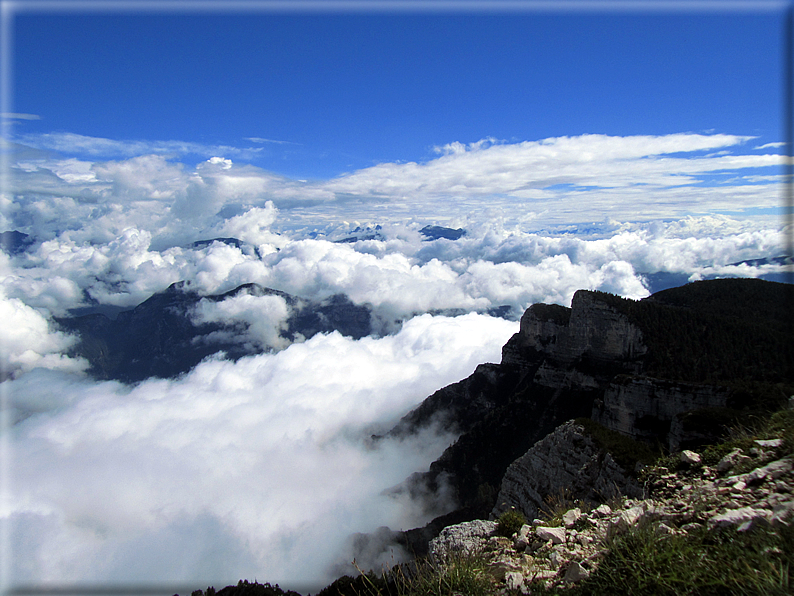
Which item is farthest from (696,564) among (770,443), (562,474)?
(562,474)

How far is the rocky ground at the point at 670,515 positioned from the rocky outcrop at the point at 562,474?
1315cm

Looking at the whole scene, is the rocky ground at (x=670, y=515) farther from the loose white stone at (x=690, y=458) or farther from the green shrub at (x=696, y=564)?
the green shrub at (x=696, y=564)

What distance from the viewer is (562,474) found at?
105 feet

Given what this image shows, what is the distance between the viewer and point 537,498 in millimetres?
34500

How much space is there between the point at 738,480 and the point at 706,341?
67.6 m

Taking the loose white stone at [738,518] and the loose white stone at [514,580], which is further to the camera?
the loose white stone at [514,580]

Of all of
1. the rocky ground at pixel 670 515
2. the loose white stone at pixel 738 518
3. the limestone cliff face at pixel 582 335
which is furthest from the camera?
the limestone cliff face at pixel 582 335

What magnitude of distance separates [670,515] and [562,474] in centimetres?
2853

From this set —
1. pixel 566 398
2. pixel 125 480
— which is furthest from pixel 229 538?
pixel 125 480

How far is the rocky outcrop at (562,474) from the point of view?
24.0 metres

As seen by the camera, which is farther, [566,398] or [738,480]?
[566,398]

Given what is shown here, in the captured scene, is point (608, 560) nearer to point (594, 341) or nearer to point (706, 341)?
point (706, 341)

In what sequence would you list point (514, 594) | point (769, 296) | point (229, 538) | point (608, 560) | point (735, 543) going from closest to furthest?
point (735, 543), point (608, 560), point (514, 594), point (769, 296), point (229, 538)

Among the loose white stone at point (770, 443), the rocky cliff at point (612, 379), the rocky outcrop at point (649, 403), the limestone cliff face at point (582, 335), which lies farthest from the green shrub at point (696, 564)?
the limestone cliff face at point (582, 335)
